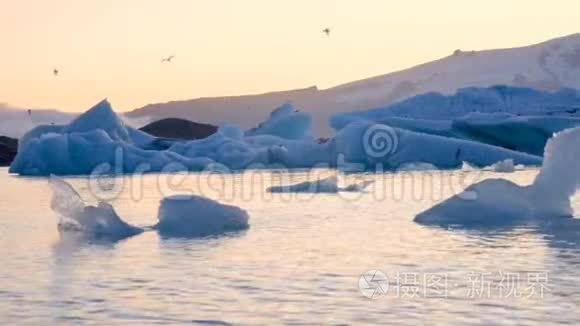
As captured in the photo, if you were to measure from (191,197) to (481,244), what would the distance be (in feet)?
16.5

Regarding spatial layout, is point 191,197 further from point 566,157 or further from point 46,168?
point 46,168

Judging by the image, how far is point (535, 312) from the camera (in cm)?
782

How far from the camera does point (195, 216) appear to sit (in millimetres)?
15617

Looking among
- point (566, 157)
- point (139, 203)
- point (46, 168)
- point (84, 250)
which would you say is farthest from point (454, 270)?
point (46, 168)

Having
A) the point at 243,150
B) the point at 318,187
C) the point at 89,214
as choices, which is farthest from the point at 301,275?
the point at 243,150

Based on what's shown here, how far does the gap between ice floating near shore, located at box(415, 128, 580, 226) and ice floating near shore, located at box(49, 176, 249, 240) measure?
3.67 m

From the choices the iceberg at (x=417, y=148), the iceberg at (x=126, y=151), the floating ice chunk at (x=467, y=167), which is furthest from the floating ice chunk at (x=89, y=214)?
the floating ice chunk at (x=467, y=167)

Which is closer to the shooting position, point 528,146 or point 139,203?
point 139,203

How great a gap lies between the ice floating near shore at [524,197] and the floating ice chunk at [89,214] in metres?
5.48

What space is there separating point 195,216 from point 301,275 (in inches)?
225

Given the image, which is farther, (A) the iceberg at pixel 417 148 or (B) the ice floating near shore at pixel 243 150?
(B) the ice floating near shore at pixel 243 150

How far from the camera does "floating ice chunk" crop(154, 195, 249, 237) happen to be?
15477 millimetres

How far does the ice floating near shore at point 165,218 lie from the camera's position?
14789mm

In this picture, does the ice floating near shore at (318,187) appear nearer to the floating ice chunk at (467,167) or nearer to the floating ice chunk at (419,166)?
the floating ice chunk at (419,166)
